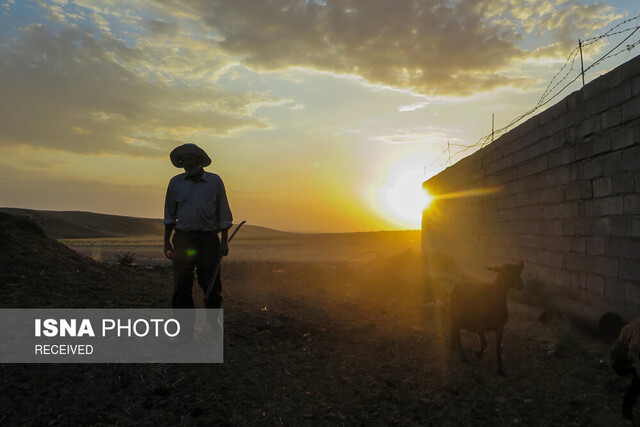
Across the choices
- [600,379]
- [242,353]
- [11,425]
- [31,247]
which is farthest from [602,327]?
[31,247]

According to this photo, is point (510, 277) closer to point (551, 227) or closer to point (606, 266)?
point (606, 266)

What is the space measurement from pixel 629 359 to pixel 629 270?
8.62 feet

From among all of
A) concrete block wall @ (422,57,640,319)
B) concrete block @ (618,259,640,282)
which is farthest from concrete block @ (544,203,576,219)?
concrete block @ (618,259,640,282)

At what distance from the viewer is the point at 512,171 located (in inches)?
365

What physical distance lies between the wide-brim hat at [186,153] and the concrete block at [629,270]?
568 centimetres

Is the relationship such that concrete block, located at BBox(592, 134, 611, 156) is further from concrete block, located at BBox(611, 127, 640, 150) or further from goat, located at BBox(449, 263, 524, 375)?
goat, located at BBox(449, 263, 524, 375)

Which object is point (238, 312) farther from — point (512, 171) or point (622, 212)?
point (512, 171)

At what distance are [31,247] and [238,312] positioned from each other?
4.71 metres

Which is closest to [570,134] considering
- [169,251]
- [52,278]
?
[169,251]

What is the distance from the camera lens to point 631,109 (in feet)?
18.5

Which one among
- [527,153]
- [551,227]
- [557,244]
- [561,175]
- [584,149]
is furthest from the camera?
[527,153]

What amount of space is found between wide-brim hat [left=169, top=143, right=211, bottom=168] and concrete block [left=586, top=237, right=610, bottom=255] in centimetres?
573

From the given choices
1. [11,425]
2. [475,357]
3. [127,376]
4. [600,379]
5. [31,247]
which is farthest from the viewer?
[31,247]

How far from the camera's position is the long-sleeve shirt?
496cm
